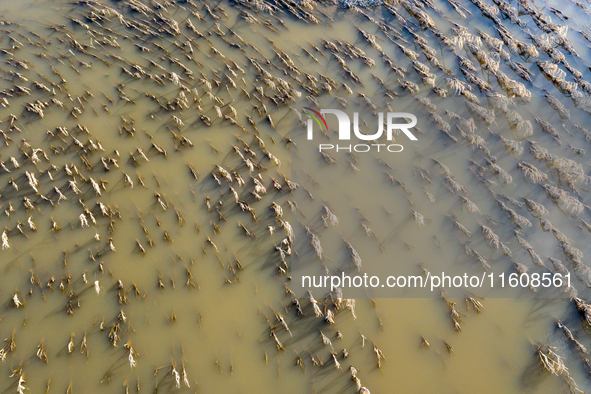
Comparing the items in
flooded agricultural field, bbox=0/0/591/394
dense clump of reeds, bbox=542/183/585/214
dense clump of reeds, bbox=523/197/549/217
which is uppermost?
dense clump of reeds, bbox=542/183/585/214

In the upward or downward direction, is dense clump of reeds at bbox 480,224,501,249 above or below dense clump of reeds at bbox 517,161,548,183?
below

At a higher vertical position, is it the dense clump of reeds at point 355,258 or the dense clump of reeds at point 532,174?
the dense clump of reeds at point 532,174

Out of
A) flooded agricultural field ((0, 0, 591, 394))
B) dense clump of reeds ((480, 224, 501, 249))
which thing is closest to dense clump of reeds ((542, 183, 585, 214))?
flooded agricultural field ((0, 0, 591, 394))

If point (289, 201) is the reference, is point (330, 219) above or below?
above

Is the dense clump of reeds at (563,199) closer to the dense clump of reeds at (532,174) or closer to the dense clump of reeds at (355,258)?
the dense clump of reeds at (532,174)

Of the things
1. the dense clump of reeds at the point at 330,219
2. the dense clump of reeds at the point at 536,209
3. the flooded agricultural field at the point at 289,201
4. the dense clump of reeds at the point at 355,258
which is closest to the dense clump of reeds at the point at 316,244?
the flooded agricultural field at the point at 289,201

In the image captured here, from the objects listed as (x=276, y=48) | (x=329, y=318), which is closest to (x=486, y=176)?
(x=329, y=318)

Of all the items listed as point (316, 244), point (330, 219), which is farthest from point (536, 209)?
point (316, 244)

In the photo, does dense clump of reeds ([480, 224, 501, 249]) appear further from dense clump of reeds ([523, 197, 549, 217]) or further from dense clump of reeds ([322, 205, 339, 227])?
dense clump of reeds ([322, 205, 339, 227])

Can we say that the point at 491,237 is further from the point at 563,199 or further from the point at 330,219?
the point at 330,219
